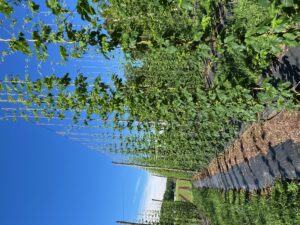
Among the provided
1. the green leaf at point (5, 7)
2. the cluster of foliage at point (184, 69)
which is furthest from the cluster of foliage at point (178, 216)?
the green leaf at point (5, 7)

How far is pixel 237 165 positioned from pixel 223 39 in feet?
20.4

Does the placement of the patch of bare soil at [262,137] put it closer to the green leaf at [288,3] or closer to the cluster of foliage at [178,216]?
the green leaf at [288,3]

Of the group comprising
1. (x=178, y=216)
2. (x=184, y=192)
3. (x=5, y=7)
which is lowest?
(x=178, y=216)

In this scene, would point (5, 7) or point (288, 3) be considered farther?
point (5, 7)

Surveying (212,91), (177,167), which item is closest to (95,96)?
(212,91)

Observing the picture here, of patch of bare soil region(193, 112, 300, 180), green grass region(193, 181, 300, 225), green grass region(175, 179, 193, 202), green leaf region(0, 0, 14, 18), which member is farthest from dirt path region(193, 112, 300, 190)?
green grass region(175, 179, 193, 202)

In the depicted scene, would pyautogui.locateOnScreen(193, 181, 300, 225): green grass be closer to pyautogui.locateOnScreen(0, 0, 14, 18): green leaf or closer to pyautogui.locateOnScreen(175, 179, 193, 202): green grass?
pyautogui.locateOnScreen(0, 0, 14, 18): green leaf

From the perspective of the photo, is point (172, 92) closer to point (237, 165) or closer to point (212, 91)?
point (212, 91)

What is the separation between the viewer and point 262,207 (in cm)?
715

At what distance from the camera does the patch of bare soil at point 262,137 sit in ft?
21.1

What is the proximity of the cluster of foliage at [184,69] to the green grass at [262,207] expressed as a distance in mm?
1525

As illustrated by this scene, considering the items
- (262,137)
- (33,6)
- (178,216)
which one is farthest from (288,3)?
(178,216)

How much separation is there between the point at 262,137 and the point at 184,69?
4.31m

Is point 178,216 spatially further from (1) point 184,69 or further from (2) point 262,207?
(2) point 262,207
